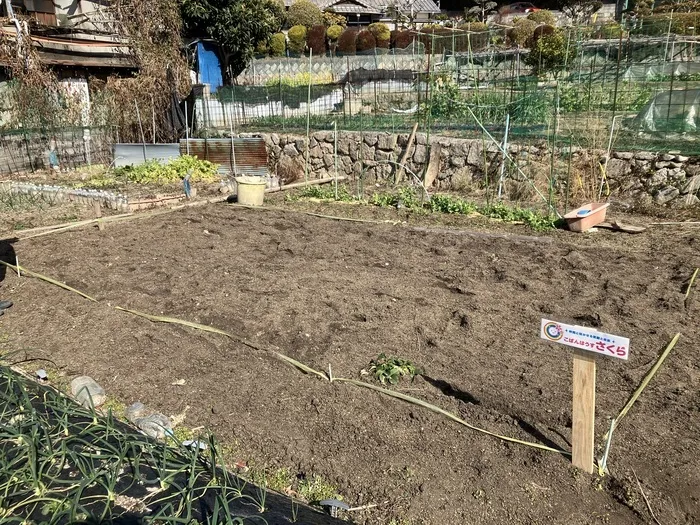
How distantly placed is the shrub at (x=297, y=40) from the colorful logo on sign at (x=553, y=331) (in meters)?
30.0

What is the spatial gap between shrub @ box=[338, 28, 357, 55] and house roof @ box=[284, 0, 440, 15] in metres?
8.85

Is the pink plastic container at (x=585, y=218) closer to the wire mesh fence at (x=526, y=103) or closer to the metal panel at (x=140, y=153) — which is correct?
the wire mesh fence at (x=526, y=103)

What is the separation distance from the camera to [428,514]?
2.80 m

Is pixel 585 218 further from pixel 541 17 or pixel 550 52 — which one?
pixel 541 17

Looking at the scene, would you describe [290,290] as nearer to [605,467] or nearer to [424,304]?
[424,304]

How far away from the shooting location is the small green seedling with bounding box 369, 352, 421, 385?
3.98m

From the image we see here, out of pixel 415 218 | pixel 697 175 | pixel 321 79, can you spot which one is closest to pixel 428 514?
pixel 415 218

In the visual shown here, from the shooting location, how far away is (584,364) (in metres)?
2.88

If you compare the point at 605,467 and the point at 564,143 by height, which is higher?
the point at 564,143

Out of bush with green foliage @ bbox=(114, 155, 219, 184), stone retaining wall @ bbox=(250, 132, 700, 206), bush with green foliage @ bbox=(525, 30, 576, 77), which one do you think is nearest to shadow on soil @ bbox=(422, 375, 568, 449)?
stone retaining wall @ bbox=(250, 132, 700, 206)

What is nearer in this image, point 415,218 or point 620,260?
point 620,260

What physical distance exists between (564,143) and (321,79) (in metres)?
14.8

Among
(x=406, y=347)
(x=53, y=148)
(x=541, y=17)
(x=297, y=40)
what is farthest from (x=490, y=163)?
(x=541, y=17)

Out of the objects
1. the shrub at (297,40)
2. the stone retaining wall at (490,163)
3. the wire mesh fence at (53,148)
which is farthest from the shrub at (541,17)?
the wire mesh fence at (53,148)
